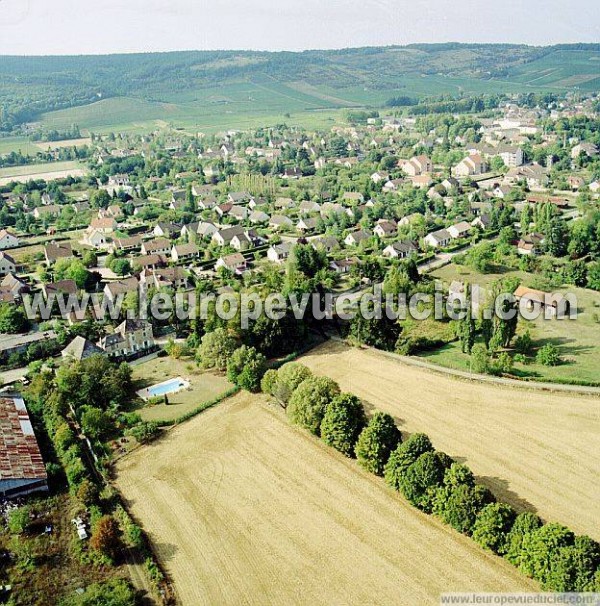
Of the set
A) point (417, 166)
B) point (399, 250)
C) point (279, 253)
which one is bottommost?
point (279, 253)

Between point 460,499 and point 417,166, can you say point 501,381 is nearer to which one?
point 460,499

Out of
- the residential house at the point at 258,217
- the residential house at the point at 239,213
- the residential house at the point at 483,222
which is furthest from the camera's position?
the residential house at the point at 239,213

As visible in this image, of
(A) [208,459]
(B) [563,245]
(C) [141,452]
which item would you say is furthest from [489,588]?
(B) [563,245]

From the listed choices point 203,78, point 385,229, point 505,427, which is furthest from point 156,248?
point 203,78

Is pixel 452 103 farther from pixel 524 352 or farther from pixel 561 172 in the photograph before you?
pixel 524 352

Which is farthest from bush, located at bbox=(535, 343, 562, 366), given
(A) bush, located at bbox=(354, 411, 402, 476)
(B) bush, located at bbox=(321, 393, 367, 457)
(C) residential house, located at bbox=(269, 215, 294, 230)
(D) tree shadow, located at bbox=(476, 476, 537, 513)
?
(C) residential house, located at bbox=(269, 215, 294, 230)

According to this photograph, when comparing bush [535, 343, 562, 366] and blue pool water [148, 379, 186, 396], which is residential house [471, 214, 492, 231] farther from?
blue pool water [148, 379, 186, 396]

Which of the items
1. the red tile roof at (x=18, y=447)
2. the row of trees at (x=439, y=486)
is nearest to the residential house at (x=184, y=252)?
the red tile roof at (x=18, y=447)

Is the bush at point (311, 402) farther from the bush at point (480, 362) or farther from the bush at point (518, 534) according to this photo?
the bush at point (518, 534)

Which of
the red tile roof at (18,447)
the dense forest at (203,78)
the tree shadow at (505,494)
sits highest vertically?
the dense forest at (203,78)
